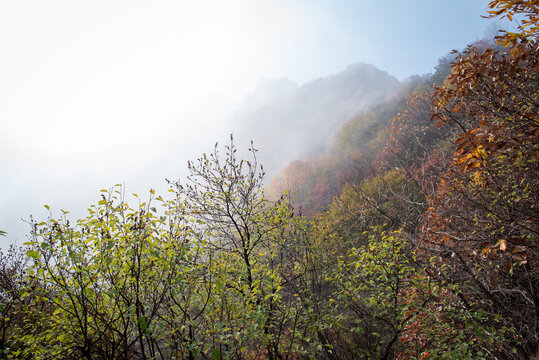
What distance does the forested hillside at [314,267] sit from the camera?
98.0 inches

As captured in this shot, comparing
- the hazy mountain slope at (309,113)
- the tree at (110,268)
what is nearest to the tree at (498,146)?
the tree at (110,268)

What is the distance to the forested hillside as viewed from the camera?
2.49 meters

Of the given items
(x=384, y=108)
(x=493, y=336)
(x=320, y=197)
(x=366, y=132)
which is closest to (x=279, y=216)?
(x=493, y=336)

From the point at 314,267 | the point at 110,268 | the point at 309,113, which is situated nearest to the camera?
the point at 110,268

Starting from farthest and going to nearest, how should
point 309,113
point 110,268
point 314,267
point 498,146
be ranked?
point 309,113 < point 314,267 < point 110,268 < point 498,146

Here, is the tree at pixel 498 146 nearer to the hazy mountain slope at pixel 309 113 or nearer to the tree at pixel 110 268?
the tree at pixel 110 268

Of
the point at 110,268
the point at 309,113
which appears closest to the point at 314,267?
the point at 110,268

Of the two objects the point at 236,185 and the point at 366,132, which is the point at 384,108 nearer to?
the point at 366,132

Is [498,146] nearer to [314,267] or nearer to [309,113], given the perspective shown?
[314,267]

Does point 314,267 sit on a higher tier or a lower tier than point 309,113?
lower

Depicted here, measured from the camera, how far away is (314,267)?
4668 mm

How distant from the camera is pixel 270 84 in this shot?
177 m

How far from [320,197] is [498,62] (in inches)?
1435

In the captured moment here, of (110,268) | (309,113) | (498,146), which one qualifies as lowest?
(498,146)
